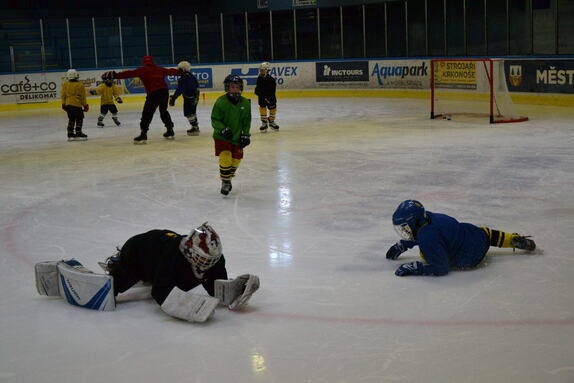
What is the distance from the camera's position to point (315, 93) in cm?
2345

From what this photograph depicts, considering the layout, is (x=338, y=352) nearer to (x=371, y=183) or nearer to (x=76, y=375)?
(x=76, y=375)

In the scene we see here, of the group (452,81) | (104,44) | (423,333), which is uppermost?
(104,44)

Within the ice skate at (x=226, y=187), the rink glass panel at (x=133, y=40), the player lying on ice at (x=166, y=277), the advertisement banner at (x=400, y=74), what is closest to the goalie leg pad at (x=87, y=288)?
the player lying on ice at (x=166, y=277)

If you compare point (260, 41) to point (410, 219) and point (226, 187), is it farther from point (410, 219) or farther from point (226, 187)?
point (410, 219)

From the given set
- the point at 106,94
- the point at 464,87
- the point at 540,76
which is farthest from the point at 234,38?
the point at 540,76

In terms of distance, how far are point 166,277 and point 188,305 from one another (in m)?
0.21

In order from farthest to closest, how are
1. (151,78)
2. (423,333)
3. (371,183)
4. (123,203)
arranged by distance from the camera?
1. (151,78)
2. (371,183)
3. (123,203)
4. (423,333)

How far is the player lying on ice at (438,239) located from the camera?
17.2 ft

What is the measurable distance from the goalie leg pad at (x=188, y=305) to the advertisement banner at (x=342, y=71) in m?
18.6

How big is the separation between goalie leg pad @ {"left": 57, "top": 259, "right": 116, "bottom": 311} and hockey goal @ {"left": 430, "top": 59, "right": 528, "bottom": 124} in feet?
38.4

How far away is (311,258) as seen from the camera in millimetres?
6102

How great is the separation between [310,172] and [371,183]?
3.95ft

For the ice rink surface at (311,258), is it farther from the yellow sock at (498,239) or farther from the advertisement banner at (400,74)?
the advertisement banner at (400,74)

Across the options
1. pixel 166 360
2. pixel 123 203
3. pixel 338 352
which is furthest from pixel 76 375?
pixel 123 203
